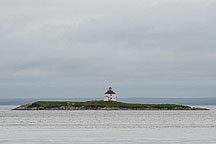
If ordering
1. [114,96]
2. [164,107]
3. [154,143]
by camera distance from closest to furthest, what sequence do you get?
[154,143], [114,96], [164,107]

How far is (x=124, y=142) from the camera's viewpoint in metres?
41.3

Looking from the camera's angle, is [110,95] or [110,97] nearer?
[110,95]

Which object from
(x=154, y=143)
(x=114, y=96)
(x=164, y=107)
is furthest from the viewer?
(x=164, y=107)

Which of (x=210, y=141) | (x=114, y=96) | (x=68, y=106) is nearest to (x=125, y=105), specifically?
(x=114, y=96)

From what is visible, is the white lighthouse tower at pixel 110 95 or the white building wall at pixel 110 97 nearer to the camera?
the white lighthouse tower at pixel 110 95

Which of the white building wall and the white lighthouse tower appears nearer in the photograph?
the white lighthouse tower

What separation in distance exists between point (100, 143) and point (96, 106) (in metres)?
135

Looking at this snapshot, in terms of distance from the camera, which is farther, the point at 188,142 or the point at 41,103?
the point at 41,103

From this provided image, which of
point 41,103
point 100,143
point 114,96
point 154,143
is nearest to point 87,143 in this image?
point 100,143

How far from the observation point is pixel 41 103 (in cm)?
18062

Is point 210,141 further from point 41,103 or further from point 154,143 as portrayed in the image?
point 41,103

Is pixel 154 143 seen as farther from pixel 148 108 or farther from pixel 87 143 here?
pixel 148 108

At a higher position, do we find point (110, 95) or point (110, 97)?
point (110, 95)

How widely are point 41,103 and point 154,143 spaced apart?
143 meters
